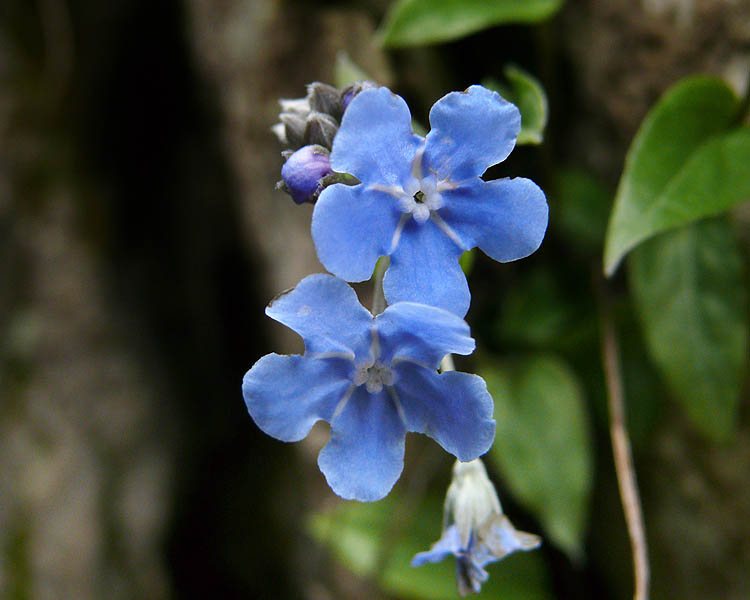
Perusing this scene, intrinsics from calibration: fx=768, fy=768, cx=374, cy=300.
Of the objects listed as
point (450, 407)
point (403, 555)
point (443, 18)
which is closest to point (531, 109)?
point (443, 18)

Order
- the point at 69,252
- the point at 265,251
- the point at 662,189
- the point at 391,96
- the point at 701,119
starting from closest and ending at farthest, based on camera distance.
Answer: the point at 391,96 → the point at 662,189 → the point at 701,119 → the point at 265,251 → the point at 69,252

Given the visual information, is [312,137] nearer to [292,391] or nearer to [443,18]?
[292,391]

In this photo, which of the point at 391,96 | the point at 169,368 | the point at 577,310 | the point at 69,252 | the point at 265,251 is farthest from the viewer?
the point at 169,368

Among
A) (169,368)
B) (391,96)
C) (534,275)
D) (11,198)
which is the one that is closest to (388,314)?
(391,96)

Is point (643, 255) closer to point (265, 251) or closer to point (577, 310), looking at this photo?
point (577, 310)

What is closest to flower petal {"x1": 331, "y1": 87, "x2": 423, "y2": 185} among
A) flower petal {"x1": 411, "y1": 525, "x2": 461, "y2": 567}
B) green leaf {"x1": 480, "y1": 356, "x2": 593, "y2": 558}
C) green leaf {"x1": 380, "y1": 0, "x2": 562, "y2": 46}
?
flower petal {"x1": 411, "y1": 525, "x2": 461, "y2": 567}

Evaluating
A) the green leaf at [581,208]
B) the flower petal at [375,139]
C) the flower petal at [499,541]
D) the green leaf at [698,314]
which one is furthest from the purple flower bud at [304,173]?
the green leaf at [581,208]

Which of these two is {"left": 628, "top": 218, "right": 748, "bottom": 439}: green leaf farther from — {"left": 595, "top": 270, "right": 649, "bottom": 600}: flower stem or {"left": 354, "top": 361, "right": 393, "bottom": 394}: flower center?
{"left": 354, "top": 361, "right": 393, "bottom": 394}: flower center
